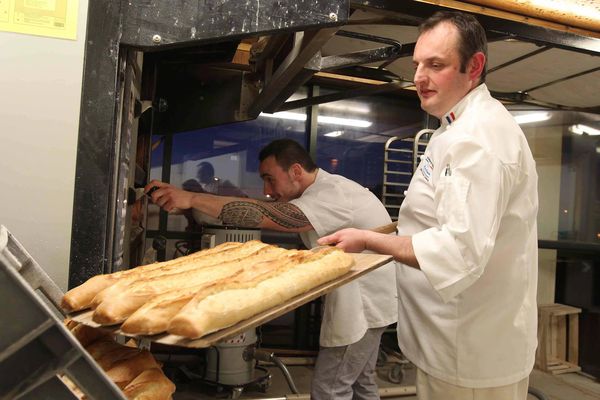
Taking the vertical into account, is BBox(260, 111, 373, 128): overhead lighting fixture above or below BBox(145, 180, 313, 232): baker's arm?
above

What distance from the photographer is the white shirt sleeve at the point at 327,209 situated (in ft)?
7.56

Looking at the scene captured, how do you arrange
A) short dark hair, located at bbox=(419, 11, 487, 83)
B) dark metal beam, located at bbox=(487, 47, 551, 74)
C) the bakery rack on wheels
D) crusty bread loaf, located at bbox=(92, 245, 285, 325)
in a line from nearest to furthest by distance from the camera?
1. the bakery rack on wheels
2. crusty bread loaf, located at bbox=(92, 245, 285, 325)
3. short dark hair, located at bbox=(419, 11, 487, 83)
4. dark metal beam, located at bbox=(487, 47, 551, 74)

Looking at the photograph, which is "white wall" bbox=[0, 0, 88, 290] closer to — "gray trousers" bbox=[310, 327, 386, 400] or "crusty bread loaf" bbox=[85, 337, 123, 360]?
"crusty bread loaf" bbox=[85, 337, 123, 360]

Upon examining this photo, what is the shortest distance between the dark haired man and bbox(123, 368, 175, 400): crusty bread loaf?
117 cm

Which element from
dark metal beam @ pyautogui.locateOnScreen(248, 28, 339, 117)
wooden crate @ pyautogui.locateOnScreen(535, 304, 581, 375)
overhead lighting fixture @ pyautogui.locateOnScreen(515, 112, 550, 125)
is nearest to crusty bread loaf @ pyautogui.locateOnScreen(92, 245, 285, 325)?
dark metal beam @ pyautogui.locateOnScreen(248, 28, 339, 117)

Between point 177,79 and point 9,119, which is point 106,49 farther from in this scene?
point 177,79

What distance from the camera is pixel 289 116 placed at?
4.69 m

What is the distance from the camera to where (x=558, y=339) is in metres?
4.66

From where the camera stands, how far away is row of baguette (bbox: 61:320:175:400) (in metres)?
0.91

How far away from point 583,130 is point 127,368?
5528 millimetres

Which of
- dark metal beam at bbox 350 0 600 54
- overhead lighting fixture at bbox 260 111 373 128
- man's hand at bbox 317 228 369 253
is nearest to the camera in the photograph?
man's hand at bbox 317 228 369 253

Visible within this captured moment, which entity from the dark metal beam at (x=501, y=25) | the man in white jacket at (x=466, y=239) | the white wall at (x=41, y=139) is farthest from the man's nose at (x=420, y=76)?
the white wall at (x=41, y=139)

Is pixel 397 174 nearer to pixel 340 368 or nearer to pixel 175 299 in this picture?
pixel 340 368

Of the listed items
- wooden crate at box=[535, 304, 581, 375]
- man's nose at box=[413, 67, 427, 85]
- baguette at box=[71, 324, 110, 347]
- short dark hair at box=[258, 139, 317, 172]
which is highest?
man's nose at box=[413, 67, 427, 85]
